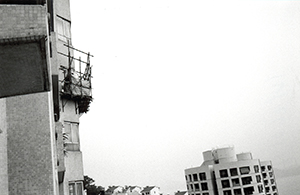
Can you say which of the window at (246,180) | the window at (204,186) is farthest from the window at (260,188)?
the window at (204,186)

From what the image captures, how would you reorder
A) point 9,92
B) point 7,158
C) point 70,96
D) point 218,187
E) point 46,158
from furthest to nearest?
point 218,187, point 70,96, point 46,158, point 7,158, point 9,92

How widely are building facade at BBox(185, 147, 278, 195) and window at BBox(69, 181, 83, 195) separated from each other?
169 ft

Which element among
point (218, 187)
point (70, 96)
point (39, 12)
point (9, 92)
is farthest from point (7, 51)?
point (218, 187)

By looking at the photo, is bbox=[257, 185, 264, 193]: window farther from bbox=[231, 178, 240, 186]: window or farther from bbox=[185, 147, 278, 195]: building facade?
bbox=[231, 178, 240, 186]: window

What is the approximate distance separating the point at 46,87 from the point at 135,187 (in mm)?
84824

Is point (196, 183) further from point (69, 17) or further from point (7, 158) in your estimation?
point (7, 158)

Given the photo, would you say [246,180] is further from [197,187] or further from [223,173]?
[197,187]

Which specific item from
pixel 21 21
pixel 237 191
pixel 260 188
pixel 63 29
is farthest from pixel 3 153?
pixel 260 188

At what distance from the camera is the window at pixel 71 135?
41.1 ft

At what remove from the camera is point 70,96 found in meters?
13.0

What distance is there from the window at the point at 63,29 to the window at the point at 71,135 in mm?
4030

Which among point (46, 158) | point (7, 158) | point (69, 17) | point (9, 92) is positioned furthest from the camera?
point (69, 17)

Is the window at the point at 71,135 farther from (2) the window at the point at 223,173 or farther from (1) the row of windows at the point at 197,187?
(1) the row of windows at the point at 197,187

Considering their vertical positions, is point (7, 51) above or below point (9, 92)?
above
